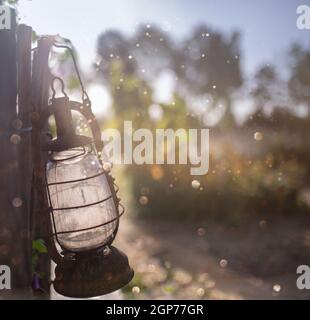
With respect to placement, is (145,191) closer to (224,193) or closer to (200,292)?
(224,193)

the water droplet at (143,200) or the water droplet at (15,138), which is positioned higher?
the water droplet at (15,138)

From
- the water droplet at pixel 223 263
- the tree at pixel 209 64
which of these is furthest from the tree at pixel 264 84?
the water droplet at pixel 223 263

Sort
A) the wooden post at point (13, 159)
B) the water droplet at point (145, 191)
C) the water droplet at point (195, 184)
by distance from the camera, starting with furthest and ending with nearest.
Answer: the water droplet at point (145, 191)
the water droplet at point (195, 184)
the wooden post at point (13, 159)

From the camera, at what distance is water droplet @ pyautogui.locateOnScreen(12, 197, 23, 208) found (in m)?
1.69

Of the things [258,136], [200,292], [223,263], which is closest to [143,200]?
[223,263]

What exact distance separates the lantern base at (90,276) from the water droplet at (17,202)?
1.31 ft

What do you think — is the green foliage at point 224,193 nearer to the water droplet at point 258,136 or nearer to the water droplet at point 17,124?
the water droplet at point 258,136

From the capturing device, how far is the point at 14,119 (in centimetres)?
167

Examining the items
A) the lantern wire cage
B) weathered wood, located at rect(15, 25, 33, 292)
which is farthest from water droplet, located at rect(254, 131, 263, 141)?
the lantern wire cage

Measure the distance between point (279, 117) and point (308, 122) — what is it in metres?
1.05

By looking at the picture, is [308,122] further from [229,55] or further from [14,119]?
[14,119]

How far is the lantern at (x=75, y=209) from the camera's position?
139cm

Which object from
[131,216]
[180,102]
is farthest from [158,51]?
[131,216]
